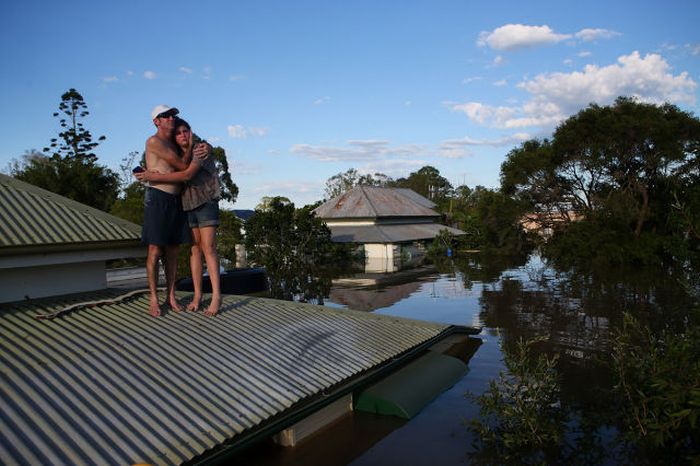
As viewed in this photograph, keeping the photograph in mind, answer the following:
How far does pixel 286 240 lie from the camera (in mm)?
34719

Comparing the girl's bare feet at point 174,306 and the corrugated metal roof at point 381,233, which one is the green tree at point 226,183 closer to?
the corrugated metal roof at point 381,233

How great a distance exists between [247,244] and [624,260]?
78.0ft

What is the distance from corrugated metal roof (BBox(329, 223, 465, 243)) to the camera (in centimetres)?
3984

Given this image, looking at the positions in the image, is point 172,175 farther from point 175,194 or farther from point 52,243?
point 52,243

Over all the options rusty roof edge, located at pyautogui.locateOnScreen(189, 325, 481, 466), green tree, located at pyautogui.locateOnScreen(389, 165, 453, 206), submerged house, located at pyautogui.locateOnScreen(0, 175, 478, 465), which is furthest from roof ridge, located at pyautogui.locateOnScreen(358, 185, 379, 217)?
green tree, located at pyautogui.locateOnScreen(389, 165, 453, 206)

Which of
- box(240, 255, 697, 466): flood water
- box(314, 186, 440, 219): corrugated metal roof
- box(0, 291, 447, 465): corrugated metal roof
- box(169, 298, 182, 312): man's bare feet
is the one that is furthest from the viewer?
box(314, 186, 440, 219): corrugated metal roof

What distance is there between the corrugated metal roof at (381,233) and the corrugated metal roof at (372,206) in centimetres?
111

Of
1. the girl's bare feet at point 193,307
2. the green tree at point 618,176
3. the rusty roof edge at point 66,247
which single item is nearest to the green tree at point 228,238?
the green tree at point 618,176

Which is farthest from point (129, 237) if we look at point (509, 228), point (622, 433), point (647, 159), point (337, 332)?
point (509, 228)

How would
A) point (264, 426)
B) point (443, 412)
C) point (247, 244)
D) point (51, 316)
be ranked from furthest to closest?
1. point (247, 244)
2. point (443, 412)
3. point (51, 316)
4. point (264, 426)

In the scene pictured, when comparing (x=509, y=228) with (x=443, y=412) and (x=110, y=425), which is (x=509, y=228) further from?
(x=110, y=425)

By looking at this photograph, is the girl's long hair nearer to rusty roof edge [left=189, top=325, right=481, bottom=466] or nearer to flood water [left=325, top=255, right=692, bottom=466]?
rusty roof edge [left=189, top=325, right=481, bottom=466]

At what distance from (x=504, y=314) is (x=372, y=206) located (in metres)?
29.0

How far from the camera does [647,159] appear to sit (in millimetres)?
32406
